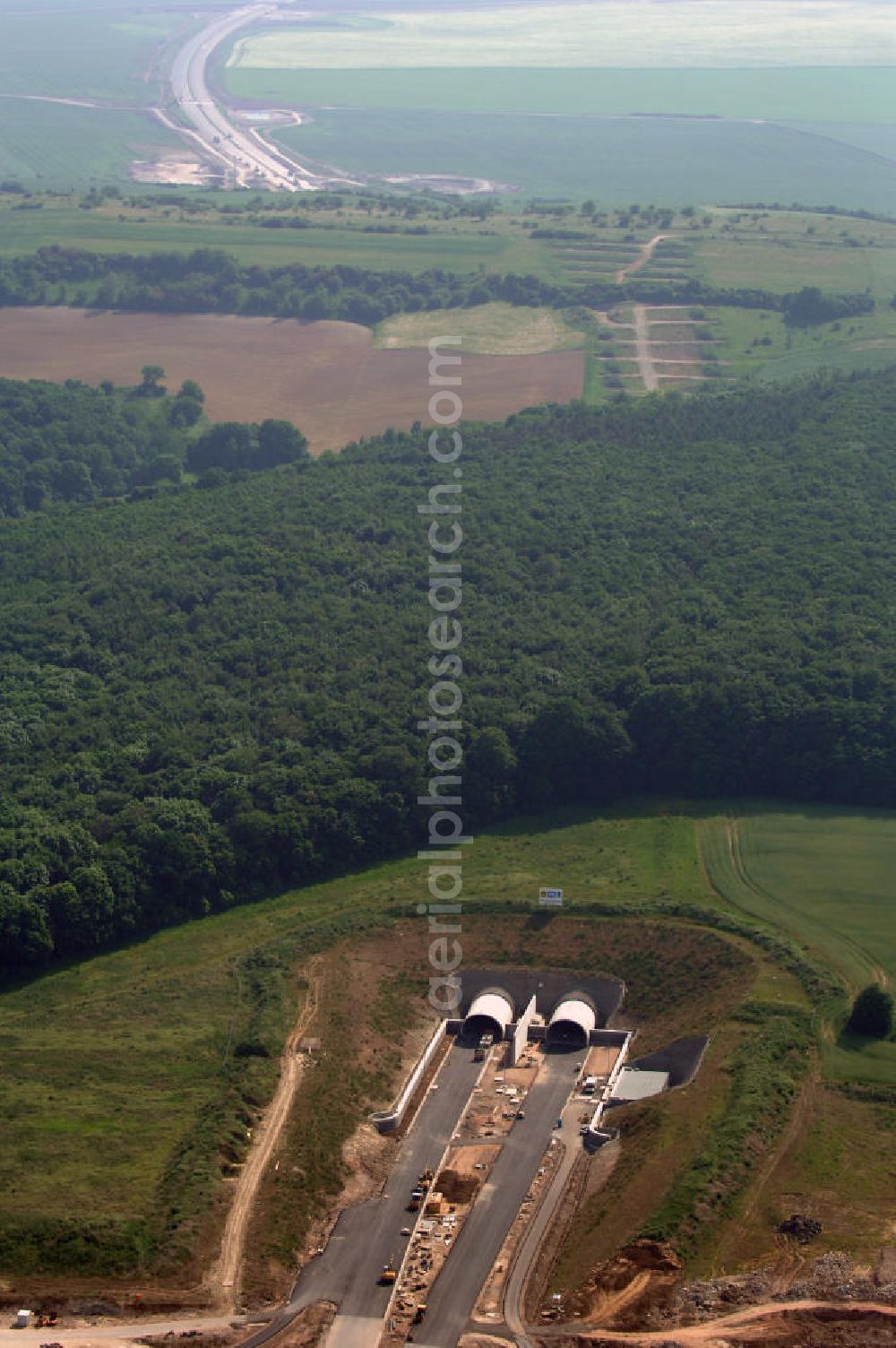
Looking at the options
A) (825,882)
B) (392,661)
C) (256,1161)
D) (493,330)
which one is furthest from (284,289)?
(256,1161)

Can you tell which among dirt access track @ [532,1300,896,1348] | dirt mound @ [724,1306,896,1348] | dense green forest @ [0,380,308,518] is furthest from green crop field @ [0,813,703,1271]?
dense green forest @ [0,380,308,518]

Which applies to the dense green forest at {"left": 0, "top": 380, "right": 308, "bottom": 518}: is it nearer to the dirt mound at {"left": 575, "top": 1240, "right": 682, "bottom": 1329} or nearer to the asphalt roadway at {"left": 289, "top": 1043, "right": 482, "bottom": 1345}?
the asphalt roadway at {"left": 289, "top": 1043, "right": 482, "bottom": 1345}

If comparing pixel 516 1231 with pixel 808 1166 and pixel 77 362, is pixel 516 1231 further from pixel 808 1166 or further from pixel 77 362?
pixel 77 362

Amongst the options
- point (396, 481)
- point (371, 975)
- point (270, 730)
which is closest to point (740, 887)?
point (371, 975)

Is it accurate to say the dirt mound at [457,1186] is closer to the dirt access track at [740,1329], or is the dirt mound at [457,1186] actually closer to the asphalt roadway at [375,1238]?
the asphalt roadway at [375,1238]

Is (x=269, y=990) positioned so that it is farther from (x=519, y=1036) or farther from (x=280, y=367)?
(x=280, y=367)

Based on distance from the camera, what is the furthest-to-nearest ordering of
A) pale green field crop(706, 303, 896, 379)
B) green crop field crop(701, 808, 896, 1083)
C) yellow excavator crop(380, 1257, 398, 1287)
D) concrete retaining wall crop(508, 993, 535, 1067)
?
pale green field crop(706, 303, 896, 379)
green crop field crop(701, 808, 896, 1083)
concrete retaining wall crop(508, 993, 535, 1067)
yellow excavator crop(380, 1257, 398, 1287)
